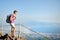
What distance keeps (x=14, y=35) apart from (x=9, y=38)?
0.16 meters

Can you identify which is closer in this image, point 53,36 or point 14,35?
point 14,35

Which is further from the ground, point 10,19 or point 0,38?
point 10,19

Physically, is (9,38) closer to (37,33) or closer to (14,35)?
(14,35)

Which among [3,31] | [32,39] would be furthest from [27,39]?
[3,31]

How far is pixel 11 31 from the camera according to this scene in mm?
7500

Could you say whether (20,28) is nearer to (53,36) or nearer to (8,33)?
(8,33)

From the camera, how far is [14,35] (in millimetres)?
7496

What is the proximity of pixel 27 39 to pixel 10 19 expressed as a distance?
2.27 feet

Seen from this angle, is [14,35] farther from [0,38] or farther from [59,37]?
[59,37]

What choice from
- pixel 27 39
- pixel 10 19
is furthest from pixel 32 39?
pixel 10 19

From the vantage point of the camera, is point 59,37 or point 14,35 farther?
point 59,37

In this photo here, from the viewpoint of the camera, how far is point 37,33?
7680 mm

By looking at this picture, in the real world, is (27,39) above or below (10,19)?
below

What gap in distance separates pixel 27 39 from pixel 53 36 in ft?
2.99
